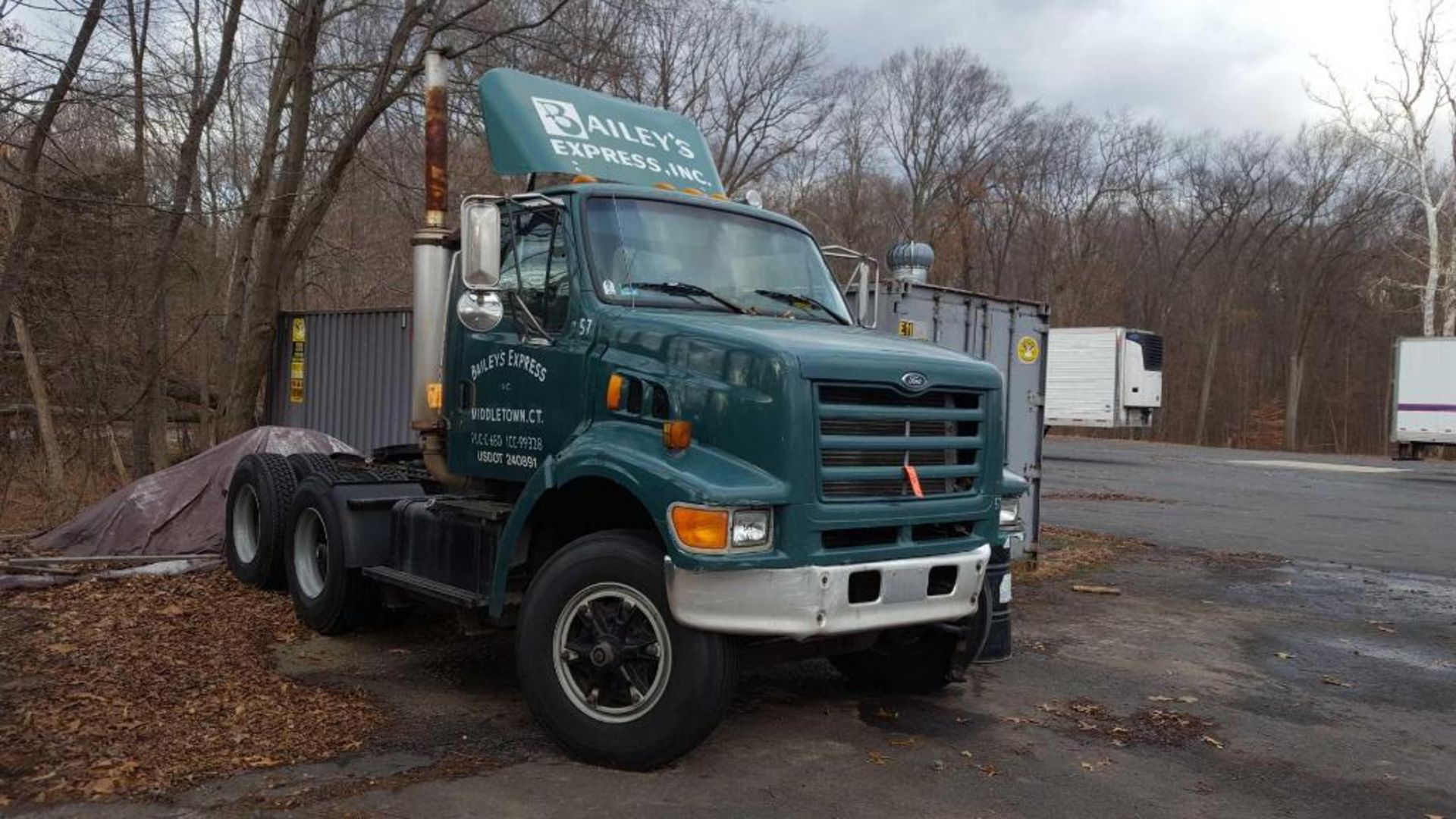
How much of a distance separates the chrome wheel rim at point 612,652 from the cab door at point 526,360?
88cm

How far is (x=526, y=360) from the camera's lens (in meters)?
5.61

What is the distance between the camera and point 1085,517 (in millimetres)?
15750

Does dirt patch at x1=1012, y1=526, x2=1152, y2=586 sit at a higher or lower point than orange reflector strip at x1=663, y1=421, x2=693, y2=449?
lower

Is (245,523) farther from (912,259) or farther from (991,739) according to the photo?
(912,259)

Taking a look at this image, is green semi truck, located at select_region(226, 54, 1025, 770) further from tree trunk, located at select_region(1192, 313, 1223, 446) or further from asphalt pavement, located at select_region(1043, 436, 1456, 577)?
tree trunk, located at select_region(1192, 313, 1223, 446)

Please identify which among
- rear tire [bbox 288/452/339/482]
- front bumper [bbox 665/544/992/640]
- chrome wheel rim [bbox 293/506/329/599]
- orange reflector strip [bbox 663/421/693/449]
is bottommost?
chrome wheel rim [bbox 293/506/329/599]

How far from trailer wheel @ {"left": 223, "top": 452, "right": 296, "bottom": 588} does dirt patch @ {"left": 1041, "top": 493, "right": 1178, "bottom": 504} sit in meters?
13.1

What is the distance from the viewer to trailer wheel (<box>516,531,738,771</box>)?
180 inches

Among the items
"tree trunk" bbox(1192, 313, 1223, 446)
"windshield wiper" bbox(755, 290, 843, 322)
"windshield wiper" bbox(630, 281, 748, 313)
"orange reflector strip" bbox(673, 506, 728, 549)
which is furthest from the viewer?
"tree trunk" bbox(1192, 313, 1223, 446)

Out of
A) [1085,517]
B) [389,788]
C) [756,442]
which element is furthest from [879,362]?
[1085,517]

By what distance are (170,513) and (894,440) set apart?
724cm

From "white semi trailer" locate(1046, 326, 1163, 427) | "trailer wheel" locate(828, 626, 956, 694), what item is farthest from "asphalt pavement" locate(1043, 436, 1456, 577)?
"trailer wheel" locate(828, 626, 956, 694)

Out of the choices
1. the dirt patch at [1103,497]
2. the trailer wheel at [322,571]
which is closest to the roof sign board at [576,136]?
the trailer wheel at [322,571]

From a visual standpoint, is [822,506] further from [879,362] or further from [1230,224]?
[1230,224]
